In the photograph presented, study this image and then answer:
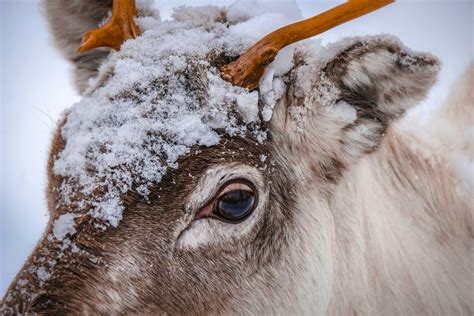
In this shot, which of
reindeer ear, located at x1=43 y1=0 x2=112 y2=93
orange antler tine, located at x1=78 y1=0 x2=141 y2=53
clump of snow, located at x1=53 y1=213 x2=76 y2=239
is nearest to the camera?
clump of snow, located at x1=53 y1=213 x2=76 y2=239

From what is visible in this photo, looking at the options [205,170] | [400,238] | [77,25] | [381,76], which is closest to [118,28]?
[77,25]

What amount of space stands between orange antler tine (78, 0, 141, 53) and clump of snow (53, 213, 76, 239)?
110 centimetres

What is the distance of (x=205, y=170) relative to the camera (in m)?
2.32

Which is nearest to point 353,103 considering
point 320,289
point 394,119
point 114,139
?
point 394,119

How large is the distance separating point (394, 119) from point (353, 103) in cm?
27

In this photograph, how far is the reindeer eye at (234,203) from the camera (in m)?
2.38

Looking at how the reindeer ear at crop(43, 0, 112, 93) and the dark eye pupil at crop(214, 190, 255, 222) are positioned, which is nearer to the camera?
the dark eye pupil at crop(214, 190, 255, 222)

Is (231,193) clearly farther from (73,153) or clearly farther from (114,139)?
(73,153)

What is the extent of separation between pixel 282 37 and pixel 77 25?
172 cm

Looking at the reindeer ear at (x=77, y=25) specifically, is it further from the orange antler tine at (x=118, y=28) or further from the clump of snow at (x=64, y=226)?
the clump of snow at (x=64, y=226)

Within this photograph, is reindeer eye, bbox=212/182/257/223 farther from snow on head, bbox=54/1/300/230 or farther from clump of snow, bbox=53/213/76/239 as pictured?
clump of snow, bbox=53/213/76/239

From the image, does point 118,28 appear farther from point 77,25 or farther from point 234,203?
point 234,203

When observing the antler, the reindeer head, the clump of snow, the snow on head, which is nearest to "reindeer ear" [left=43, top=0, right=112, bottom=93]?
the reindeer head

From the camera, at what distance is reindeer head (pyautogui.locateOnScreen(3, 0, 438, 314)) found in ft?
7.30
